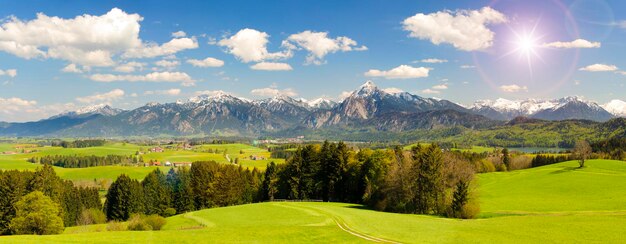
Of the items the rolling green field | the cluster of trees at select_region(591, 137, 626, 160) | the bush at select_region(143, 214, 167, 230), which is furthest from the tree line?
the cluster of trees at select_region(591, 137, 626, 160)

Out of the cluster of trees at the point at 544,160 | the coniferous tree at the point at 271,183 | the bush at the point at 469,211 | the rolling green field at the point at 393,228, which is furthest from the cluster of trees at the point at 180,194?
the cluster of trees at the point at 544,160

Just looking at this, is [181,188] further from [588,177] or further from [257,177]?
[588,177]

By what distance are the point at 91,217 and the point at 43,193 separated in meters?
23.5

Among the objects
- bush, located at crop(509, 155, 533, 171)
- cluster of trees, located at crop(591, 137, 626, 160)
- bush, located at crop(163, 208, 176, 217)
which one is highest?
cluster of trees, located at crop(591, 137, 626, 160)

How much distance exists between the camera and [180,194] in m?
109

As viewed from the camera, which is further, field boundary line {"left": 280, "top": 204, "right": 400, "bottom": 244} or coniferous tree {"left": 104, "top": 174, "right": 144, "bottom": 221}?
coniferous tree {"left": 104, "top": 174, "right": 144, "bottom": 221}

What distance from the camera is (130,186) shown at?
11000cm

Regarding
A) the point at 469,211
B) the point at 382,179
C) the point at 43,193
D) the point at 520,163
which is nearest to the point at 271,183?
the point at 382,179

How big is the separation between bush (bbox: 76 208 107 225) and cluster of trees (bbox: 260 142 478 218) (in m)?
46.1

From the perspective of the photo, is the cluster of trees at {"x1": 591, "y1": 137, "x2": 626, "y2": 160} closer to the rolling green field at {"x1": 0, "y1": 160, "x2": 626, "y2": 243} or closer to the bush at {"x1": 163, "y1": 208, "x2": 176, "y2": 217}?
the rolling green field at {"x1": 0, "y1": 160, "x2": 626, "y2": 243}

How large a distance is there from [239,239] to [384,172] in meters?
53.2

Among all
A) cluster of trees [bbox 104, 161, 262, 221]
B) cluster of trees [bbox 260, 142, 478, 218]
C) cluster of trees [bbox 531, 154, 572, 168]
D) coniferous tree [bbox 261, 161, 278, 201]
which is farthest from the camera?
cluster of trees [bbox 531, 154, 572, 168]

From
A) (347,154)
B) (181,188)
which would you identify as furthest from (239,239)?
(181,188)

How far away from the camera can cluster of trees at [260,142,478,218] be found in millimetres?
68312
